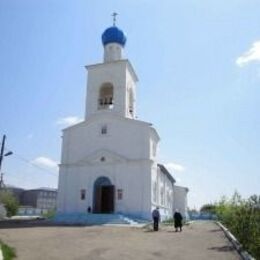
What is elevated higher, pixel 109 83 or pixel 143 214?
pixel 109 83

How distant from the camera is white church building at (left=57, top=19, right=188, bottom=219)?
28.4 m

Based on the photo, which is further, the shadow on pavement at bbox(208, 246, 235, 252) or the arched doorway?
the arched doorway

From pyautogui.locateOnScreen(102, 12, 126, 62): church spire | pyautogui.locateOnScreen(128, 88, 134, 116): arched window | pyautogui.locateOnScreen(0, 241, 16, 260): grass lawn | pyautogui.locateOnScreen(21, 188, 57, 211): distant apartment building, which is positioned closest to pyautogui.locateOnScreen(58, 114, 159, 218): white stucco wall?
pyautogui.locateOnScreen(128, 88, 134, 116): arched window

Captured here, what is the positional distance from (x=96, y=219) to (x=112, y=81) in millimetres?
12504

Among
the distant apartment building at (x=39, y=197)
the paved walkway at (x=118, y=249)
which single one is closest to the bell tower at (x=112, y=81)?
the paved walkway at (x=118, y=249)

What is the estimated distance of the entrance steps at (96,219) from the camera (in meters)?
24.6

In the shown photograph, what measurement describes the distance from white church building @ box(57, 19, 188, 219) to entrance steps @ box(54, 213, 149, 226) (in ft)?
5.92

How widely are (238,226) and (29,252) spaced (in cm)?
918

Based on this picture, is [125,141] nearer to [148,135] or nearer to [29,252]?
[148,135]

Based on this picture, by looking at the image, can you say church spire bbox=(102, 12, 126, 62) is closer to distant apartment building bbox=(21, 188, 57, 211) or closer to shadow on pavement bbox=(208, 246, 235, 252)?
shadow on pavement bbox=(208, 246, 235, 252)

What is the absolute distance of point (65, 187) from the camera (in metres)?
30.1

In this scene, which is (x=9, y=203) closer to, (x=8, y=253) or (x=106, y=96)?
(x=106, y=96)

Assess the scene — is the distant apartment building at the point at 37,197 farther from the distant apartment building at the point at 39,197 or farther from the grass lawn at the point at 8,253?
the grass lawn at the point at 8,253

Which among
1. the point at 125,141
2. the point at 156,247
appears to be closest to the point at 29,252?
the point at 156,247
